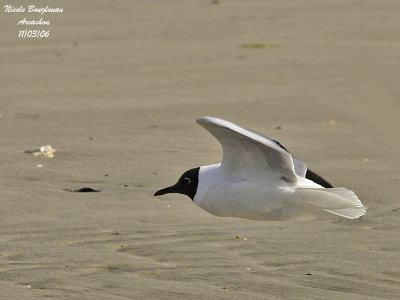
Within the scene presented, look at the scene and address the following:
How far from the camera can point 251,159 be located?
6.03m

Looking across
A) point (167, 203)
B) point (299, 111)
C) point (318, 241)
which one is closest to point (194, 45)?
point (299, 111)

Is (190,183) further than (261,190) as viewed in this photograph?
Yes

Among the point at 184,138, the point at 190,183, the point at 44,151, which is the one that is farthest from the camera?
the point at 184,138

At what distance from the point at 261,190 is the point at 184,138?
3.16 meters

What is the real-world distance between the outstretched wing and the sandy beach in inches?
20.2

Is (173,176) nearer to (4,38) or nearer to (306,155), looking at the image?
(306,155)

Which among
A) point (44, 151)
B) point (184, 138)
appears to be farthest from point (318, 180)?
point (44, 151)

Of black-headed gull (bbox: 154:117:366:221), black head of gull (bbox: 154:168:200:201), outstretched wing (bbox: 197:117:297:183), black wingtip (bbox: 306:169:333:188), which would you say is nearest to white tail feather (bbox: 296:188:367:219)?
black-headed gull (bbox: 154:117:366:221)

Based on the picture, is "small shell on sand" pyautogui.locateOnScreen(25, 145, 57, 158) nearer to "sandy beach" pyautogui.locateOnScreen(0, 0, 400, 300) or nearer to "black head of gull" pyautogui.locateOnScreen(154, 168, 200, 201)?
"sandy beach" pyautogui.locateOnScreen(0, 0, 400, 300)

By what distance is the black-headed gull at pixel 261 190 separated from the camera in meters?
5.89

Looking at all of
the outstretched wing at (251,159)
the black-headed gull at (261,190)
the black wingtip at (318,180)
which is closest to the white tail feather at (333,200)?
the black-headed gull at (261,190)

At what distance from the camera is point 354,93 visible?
35.8 ft

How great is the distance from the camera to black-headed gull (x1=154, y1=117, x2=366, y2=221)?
589 cm

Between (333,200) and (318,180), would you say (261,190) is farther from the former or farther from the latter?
(318,180)
